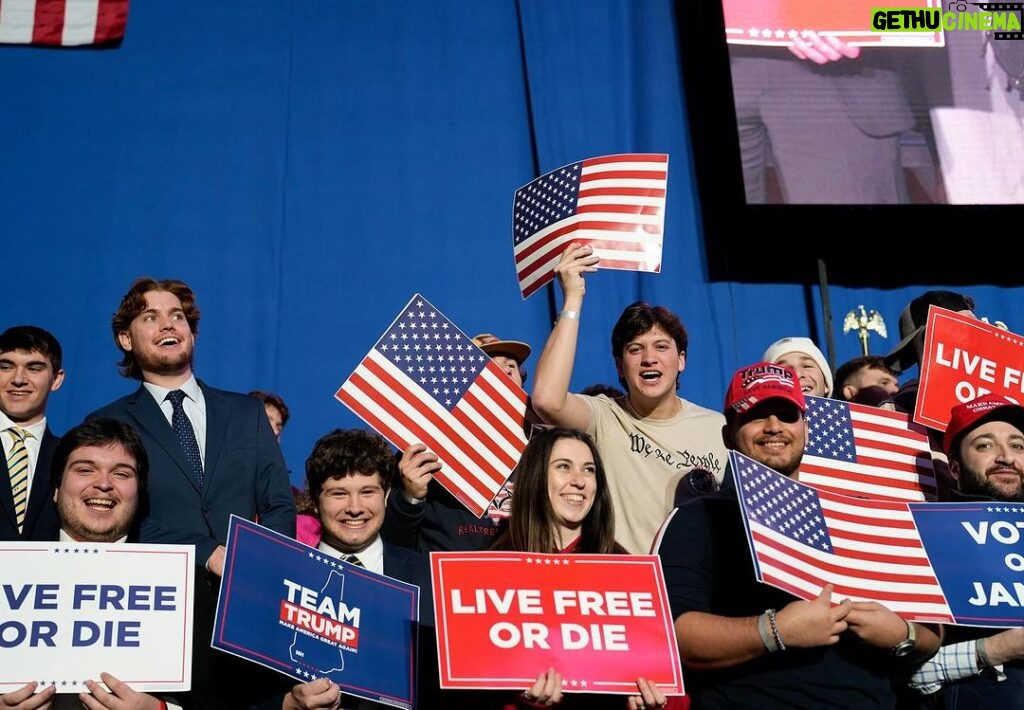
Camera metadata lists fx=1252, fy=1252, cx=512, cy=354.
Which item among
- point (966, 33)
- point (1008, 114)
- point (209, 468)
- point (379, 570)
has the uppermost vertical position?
point (966, 33)

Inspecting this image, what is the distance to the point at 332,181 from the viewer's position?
7031 millimetres

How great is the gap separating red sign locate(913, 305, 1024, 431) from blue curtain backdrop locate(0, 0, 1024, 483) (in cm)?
302

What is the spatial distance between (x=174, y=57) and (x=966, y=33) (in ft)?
14.7

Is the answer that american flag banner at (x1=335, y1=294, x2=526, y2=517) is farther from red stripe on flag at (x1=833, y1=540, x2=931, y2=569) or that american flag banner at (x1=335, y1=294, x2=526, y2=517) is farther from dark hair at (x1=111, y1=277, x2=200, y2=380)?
red stripe on flag at (x1=833, y1=540, x2=931, y2=569)

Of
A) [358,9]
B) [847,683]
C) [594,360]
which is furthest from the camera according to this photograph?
[358,9]

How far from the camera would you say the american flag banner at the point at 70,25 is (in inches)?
279

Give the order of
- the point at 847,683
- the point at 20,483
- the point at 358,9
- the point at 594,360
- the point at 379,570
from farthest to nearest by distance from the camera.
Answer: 1. the point at 358,9
2. the point at 594,360
3. the point at 20,483
4. the point at 379,570
5. the point at 847,683

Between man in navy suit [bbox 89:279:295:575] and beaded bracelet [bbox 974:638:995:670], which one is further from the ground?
man in navy suit [bbox 89:279:295:575]

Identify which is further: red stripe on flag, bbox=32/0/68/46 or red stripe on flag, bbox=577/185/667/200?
red stripe on flag, bbox=32/0/68/46

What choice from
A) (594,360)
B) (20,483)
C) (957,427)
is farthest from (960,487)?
(594,360)

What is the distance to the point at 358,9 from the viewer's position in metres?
7.39

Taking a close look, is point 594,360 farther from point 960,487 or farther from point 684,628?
point 684,628
